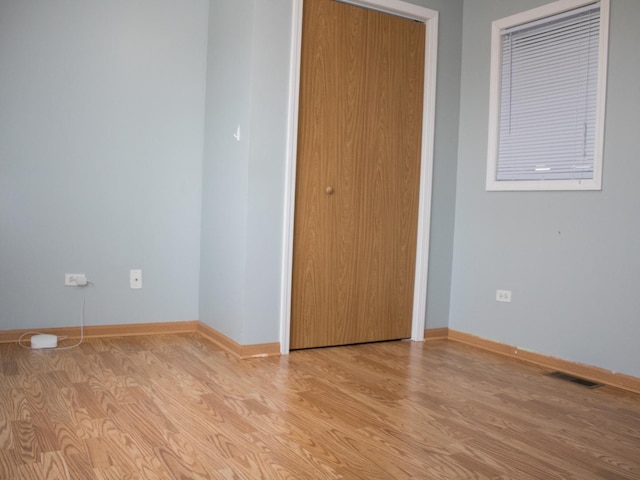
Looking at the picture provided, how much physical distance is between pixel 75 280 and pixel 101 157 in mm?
707

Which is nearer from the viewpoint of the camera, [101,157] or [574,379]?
[574,379]

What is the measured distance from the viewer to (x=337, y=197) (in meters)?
3.40

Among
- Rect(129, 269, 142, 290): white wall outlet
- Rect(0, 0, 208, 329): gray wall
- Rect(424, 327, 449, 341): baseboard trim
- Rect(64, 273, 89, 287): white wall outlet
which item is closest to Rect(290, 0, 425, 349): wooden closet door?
Rect(424, 327, 449, 341): baseboard trim

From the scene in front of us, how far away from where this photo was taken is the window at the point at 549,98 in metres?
3.03

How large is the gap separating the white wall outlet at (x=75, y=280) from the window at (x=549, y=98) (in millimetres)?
2425

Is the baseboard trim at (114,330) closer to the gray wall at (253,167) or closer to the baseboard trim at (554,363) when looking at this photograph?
the gray wall at (253,167)

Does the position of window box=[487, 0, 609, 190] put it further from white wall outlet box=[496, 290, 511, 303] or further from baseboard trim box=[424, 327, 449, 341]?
baseboard trim box=[424, 327, 449, 341]

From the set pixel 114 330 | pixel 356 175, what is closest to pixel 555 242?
pixel 356 175

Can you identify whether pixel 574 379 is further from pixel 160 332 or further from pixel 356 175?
pixel 160 332

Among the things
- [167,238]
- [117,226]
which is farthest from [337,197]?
[117,226]

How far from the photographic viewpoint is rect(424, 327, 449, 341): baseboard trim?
3.75 m

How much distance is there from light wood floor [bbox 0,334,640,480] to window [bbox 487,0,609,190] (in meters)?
1.10

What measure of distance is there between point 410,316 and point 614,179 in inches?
56.3

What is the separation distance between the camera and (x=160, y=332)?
3.57 metres
